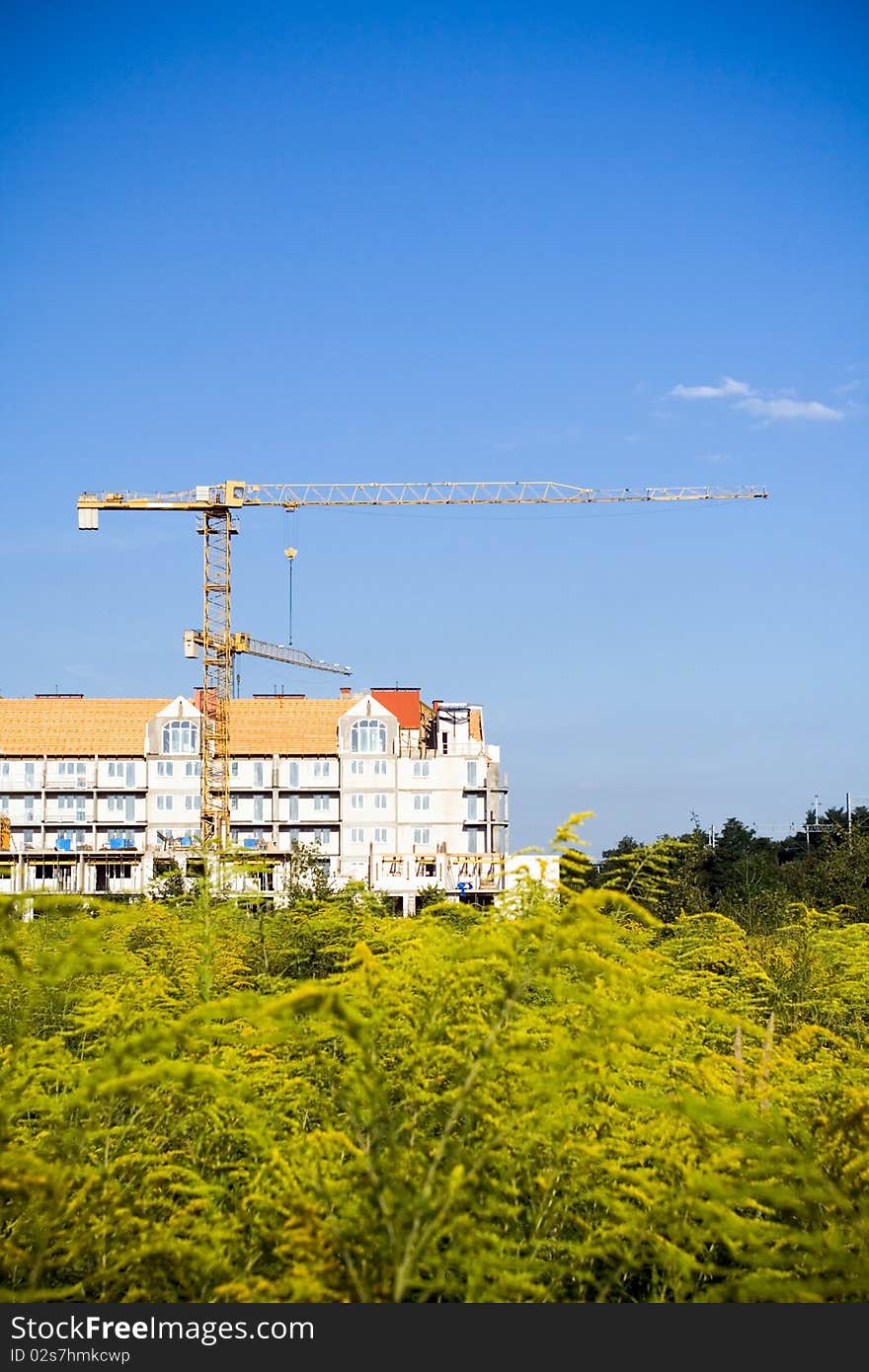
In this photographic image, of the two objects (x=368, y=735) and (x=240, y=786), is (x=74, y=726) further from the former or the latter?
(x=368, y=735)

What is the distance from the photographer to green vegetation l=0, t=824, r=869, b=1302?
4.59m

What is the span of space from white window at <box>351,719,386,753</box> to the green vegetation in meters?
50.5

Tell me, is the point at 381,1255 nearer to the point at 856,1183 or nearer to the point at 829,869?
the point at 856,1183

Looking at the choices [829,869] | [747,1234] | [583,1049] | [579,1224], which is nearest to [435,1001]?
[583,1049]

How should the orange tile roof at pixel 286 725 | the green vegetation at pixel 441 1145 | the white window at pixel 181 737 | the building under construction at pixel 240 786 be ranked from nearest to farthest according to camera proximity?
1. the green vegetation at pixel 441 1145
2. the building under construction at pixel 240 786
3. the orange tile roof at pixel 286 725
4. the white window at pixel 181 737

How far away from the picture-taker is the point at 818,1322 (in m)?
4.45

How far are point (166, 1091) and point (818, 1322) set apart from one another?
2670 millimetres

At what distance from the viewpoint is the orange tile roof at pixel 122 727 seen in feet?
187

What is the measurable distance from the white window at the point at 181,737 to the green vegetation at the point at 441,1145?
52263 mm

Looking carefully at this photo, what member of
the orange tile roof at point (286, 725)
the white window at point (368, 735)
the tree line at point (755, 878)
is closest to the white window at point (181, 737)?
the orange tile roof at point (286, 725)

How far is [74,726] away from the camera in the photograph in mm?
57812

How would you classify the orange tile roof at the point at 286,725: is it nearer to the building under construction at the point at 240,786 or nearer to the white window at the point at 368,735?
the building under construction at the point at 240,786

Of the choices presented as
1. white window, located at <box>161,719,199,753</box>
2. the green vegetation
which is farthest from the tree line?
white window, located at <box>161,719,199,753</box>

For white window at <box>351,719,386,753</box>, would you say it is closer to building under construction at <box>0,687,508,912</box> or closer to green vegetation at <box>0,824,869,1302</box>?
building under construction at <box>0,687,508,912</box>
